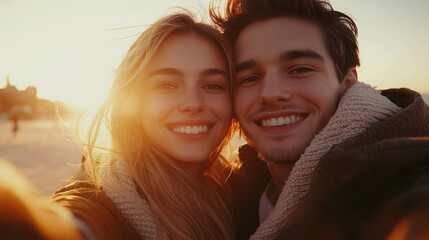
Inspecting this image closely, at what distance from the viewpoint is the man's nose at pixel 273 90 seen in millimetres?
1991

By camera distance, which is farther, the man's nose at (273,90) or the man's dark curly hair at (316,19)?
the man's dark curly hair at (316,19)

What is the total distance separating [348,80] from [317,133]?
0.65 metres

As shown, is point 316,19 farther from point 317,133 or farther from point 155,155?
point 155,155

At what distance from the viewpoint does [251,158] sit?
272 cm

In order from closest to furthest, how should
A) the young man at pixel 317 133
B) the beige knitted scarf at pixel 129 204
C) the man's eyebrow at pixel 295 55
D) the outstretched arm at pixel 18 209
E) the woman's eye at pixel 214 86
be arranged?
1. the outstretched arm at pixel 18 209
2. the young man at pixel 317 133
3. the beige knitted scarf at pixel 129 204
4. the man's eyebrow at pixel 295 55
5. the woman's eye at pixel 214 86

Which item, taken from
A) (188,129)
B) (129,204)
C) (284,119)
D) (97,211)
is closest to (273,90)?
(284,119)

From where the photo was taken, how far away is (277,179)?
232 cm

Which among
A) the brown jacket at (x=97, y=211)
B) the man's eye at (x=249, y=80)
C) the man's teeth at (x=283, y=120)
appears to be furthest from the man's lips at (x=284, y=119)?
the brown jacket at (x=97, y=211)

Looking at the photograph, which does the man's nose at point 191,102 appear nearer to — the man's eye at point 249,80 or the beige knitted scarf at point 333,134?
the man's eye at point 249,80

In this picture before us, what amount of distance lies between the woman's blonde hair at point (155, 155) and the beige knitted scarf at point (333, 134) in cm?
59

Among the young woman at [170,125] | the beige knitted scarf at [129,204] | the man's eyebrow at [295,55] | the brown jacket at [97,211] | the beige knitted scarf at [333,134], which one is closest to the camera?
the brown jacket at [97,211]

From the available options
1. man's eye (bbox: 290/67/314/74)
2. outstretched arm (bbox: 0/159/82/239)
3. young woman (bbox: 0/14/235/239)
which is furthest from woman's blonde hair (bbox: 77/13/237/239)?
outstretched arm (bbox: 0/159/82/239)

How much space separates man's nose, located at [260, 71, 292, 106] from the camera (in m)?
1.99

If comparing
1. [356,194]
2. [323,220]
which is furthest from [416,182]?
[323,220]
